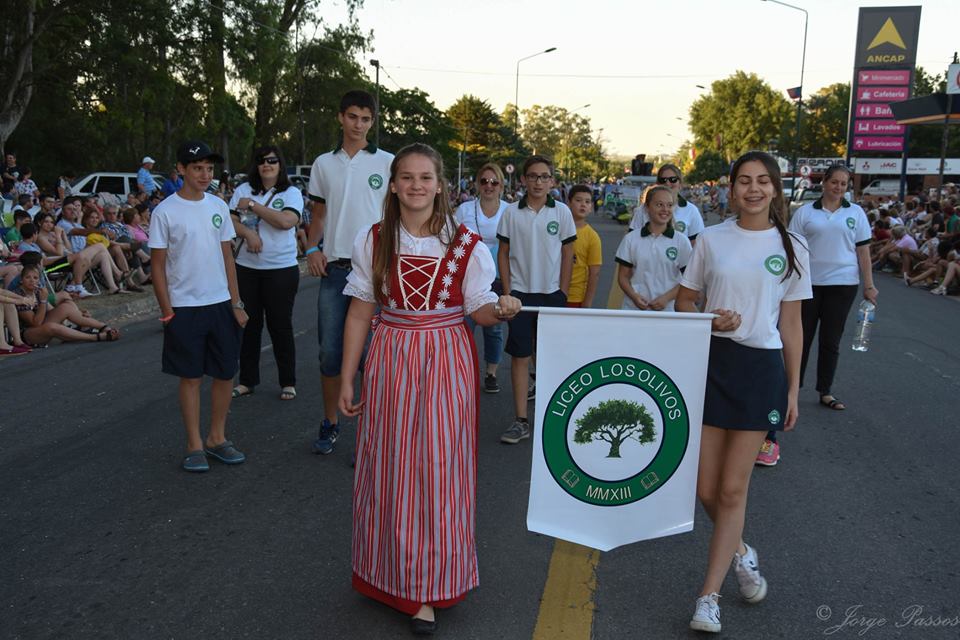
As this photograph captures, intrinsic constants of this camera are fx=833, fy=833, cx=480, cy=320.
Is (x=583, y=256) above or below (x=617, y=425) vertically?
above

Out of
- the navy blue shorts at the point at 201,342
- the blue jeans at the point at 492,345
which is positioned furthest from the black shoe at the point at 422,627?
the blue jeans at the point at 492,345

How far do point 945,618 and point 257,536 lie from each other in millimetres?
3169

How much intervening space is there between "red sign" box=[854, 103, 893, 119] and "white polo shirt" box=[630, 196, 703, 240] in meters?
48.2

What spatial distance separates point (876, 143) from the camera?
4875 centimetres

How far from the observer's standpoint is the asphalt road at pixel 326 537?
3438 mm

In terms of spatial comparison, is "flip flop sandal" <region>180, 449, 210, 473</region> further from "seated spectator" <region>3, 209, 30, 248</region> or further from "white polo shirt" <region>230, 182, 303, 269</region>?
"seated spectator" <region>3, 209, 30, 248</region>

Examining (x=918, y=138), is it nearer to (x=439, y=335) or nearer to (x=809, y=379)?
(x=809, y=379)

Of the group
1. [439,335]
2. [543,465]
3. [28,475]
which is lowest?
[28,475]

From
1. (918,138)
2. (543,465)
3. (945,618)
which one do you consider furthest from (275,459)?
(918,138)

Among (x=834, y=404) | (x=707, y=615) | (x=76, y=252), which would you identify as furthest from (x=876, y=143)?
(x=707, y=615)

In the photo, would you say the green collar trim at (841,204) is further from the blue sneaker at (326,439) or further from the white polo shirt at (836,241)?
the blue sneaker at (326,439)

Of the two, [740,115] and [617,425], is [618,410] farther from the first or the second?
[740,115]

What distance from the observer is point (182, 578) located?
148 inches

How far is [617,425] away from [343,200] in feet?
8.83
